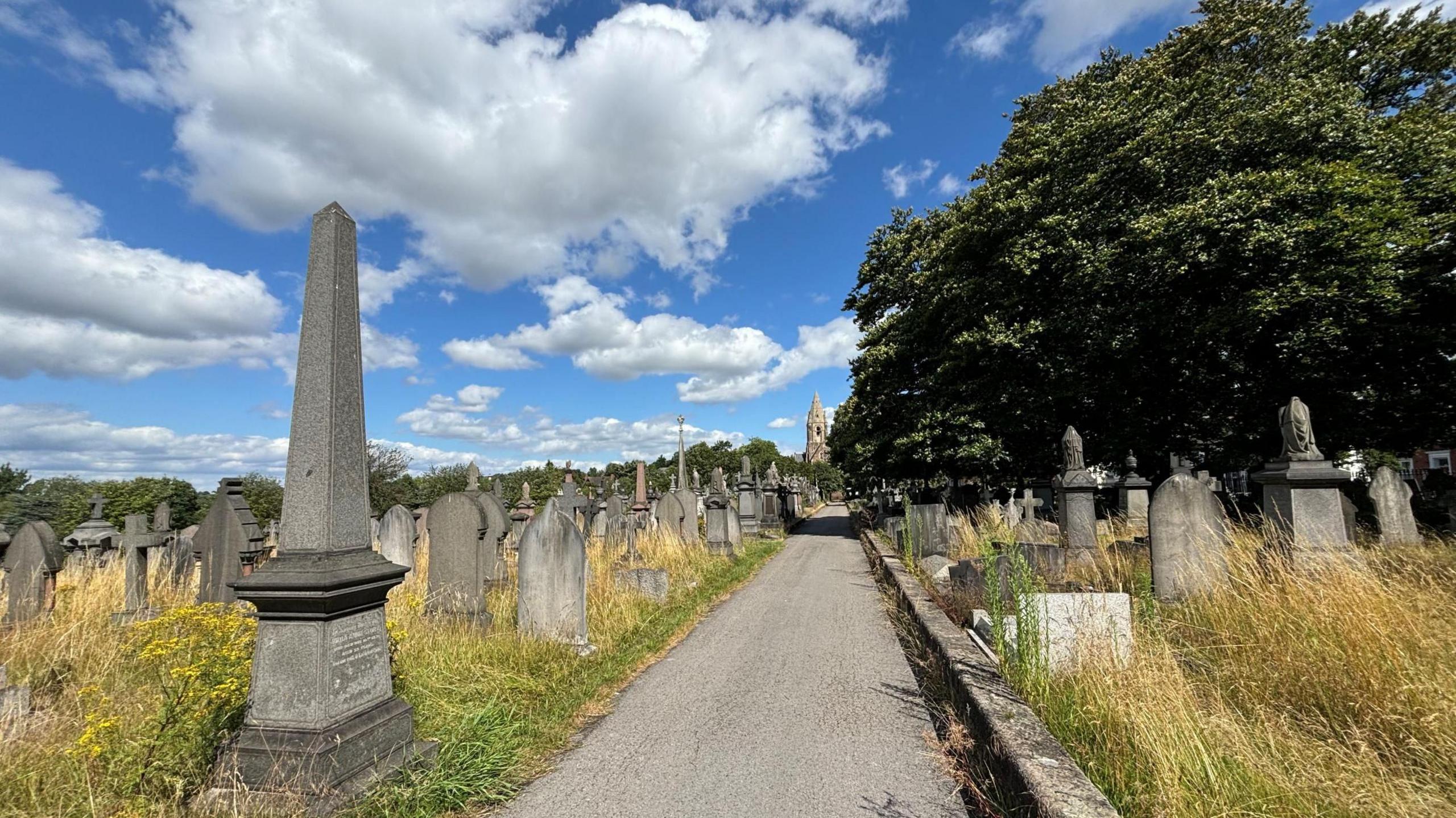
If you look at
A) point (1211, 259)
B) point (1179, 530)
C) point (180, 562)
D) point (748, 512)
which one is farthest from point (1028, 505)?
point (180, 562)

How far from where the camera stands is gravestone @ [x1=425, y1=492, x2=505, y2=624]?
7.03 meters

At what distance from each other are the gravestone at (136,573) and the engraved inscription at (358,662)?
16.8 ft

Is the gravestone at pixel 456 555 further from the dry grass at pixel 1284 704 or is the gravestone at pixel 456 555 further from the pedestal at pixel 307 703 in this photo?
the dry grass at pixel 1284 704

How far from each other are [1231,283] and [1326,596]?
16439mm

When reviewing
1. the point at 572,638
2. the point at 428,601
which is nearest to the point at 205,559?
the point at 428,601

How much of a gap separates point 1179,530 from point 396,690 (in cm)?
733

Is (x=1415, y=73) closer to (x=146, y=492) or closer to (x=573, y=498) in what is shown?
(x=573, y=498)

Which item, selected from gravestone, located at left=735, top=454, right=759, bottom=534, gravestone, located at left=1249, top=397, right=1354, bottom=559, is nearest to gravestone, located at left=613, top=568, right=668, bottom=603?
gravestone, located at left=1249, top=397, right=1354, bottom=559

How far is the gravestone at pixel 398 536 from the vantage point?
9.00 meters

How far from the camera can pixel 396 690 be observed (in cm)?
446

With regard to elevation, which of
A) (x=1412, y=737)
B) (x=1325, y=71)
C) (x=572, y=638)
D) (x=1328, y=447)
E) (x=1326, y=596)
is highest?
(x=1325, y=71)

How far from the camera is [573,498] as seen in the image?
46.5 ft

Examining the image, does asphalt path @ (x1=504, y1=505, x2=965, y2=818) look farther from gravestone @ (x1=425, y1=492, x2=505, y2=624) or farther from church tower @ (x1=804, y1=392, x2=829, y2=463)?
church tower @ (x1=804, y1=392, x2=829, y2=463)

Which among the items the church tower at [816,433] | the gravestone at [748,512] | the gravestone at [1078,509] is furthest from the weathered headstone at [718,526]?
the church tower at [816,433]
